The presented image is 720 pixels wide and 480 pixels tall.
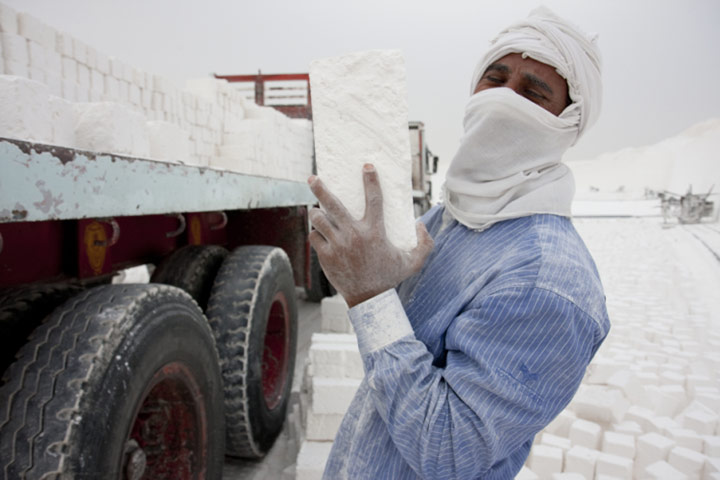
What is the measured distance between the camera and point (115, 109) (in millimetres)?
2750

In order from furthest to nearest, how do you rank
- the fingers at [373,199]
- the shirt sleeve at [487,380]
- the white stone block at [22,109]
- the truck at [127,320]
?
1. the white stone block at [22,109]
2. the truck at [127,320]
3. the fingers at [373,199]
4. the shirt sleeve at [487,380]

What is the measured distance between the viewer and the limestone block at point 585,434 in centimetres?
319

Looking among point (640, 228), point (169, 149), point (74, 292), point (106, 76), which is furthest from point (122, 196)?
point (640, 228)

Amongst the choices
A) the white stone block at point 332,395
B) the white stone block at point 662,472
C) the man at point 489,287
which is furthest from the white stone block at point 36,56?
the white stone block at point 662,472

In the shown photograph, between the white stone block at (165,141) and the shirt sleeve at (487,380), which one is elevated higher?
the white stone block at (165,141)

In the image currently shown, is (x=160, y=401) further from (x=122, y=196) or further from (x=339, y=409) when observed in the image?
(x=339, y=409)

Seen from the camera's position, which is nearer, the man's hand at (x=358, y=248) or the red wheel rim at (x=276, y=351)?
the man's hand at (x=358, y=248)

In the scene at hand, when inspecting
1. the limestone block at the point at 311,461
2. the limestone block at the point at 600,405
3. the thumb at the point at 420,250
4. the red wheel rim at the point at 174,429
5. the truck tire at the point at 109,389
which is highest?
the thumb at the point at 420,250

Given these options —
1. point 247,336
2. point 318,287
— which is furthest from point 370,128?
point 318,287

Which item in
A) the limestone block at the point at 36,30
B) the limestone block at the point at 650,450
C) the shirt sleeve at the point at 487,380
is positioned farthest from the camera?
the limestone block at the point at 36,30

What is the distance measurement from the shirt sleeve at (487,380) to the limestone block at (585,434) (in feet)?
8.60

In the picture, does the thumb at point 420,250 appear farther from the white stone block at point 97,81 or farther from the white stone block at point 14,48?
the white stone block at point 97,81

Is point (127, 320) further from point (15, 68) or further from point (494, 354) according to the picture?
point (15, 68)

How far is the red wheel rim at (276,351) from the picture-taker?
134 inches
